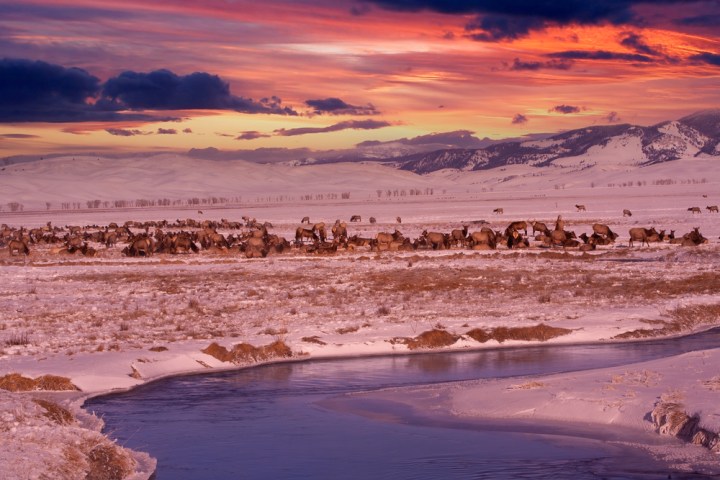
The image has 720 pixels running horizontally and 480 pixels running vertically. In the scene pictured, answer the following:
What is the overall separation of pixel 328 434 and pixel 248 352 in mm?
5961

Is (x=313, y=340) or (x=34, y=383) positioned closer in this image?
(x=34, y=383)

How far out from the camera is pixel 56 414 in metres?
12.5

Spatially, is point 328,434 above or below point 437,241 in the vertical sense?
below

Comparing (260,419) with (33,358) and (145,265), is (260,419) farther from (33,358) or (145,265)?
(145,265)

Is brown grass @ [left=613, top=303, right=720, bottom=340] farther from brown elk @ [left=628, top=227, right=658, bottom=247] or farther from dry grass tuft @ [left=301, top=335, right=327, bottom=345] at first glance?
brown elk @ [left=628, top=227, right=658, bottom=247]

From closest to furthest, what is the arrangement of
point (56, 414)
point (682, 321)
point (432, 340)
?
point (56, 414) → point (432, 340) → point (682, 321)

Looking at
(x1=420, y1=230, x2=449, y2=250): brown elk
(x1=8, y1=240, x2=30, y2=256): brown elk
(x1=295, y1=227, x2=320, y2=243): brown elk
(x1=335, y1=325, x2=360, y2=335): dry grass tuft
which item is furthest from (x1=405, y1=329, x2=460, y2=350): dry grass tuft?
(x1=295, y1=227, x2=320, y2=243): brown elk

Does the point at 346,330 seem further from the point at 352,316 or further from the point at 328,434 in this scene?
the point at 328,434

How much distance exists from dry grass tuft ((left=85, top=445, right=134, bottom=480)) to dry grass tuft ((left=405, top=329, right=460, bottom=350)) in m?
9.33

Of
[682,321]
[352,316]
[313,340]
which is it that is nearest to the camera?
[313,340]

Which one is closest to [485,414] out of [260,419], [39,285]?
[260,419]

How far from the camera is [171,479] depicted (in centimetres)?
1145

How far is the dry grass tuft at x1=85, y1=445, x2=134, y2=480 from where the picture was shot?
11016 millimetres

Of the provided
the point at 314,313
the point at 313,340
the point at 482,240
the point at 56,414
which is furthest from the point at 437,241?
the point at 56,414
